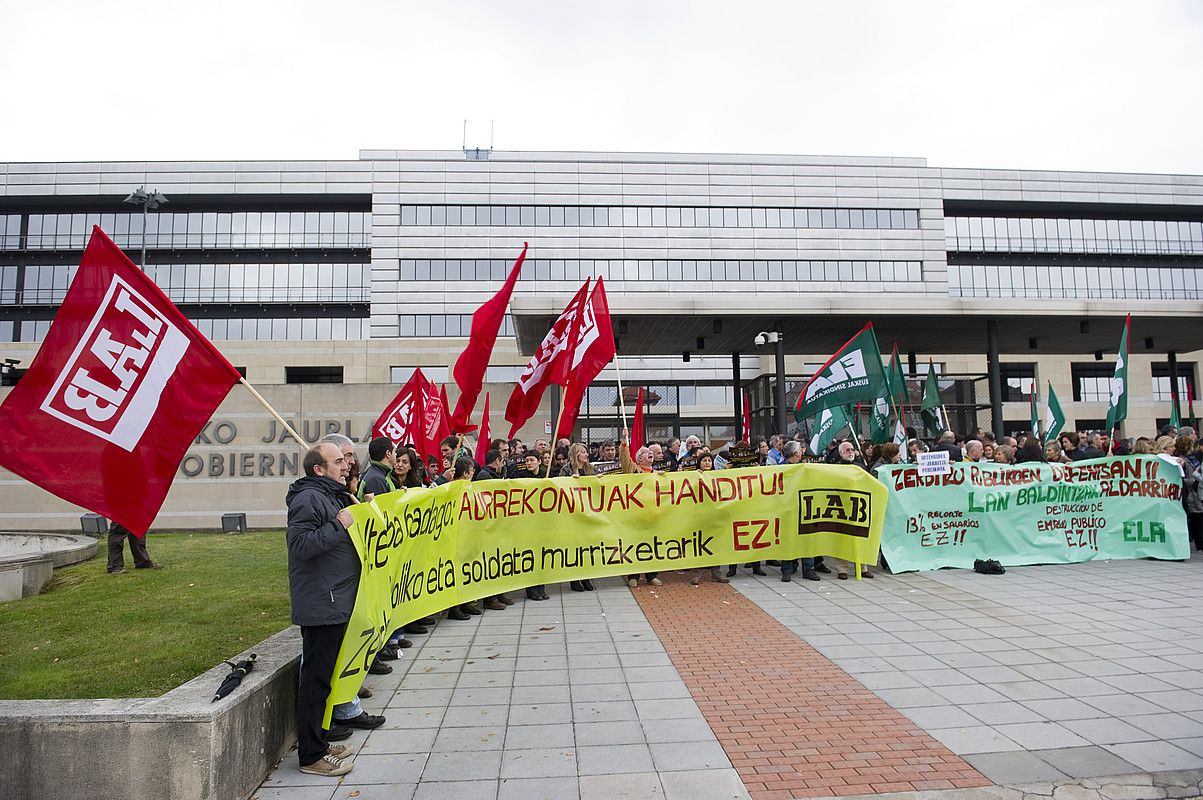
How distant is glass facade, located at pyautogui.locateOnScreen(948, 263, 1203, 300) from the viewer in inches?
2215

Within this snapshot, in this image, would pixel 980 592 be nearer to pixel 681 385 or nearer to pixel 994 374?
pixel 994 374

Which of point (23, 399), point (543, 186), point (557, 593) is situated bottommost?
point (557, 593)

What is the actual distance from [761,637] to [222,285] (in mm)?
54144

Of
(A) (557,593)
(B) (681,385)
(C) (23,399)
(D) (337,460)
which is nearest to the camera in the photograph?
(C) (23,399)

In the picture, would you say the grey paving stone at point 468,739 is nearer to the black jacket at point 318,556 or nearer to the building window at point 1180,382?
the black jacket at point 318,556

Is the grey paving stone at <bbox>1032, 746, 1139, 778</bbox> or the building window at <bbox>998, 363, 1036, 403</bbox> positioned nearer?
the grey paving stone at <bbox>1032, 746, 1139, 778</bbox>

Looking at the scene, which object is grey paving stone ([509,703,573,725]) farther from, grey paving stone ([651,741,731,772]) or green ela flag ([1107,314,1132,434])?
green ela flag ([1107,314,1132,434])

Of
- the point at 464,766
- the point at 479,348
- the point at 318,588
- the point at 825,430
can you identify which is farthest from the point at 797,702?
the point at 825,430

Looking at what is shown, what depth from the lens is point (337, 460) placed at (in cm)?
467

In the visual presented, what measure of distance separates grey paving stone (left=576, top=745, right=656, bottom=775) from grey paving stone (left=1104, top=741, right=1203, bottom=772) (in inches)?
110

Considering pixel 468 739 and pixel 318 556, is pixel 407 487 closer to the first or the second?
pixel 318 556

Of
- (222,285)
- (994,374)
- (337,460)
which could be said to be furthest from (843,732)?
(222,285)

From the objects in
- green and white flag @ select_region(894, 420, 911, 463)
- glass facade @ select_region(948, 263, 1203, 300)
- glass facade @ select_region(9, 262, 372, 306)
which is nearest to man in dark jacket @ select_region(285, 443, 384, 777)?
green and white flag @ select_region(894, 420, 911, 463)

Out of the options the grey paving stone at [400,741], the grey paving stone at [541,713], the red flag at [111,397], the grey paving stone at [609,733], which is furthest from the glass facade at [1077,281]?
the red flag at [111,397]
